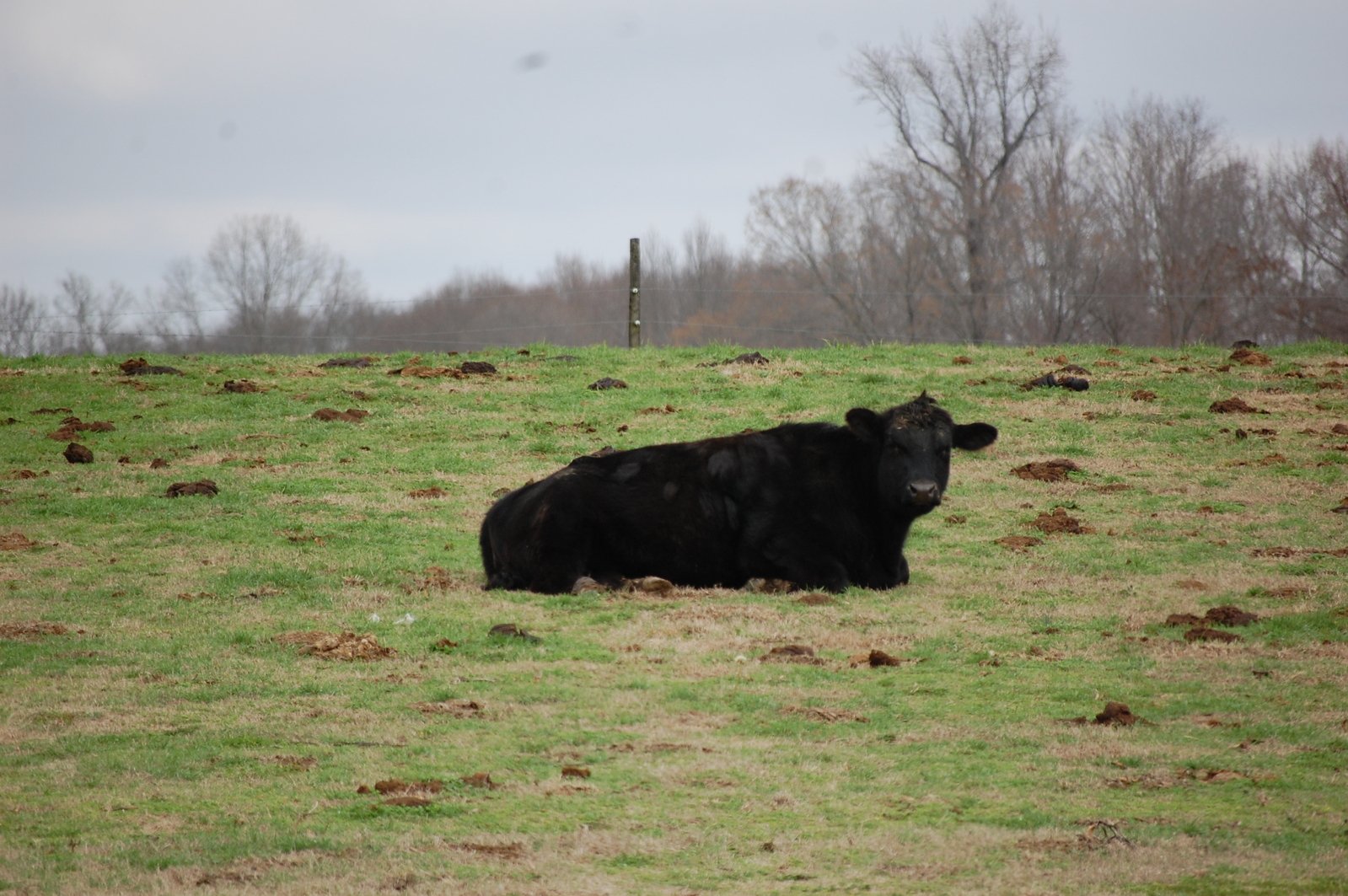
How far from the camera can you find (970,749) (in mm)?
7379

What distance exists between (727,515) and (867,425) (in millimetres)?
1604

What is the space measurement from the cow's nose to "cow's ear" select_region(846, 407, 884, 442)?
0.89 meters

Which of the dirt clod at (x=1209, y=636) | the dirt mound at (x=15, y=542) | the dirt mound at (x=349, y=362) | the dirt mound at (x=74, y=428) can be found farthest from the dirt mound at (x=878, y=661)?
the dirt mound at (x=349, y=362)

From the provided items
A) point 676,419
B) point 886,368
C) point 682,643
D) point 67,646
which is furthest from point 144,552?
point 886,368

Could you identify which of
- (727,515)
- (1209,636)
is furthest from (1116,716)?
(727,515)

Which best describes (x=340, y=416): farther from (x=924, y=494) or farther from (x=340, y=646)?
(x=340, y=646)

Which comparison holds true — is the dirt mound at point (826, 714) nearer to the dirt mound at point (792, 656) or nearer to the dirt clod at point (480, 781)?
the dirt mound at point (792, 656)

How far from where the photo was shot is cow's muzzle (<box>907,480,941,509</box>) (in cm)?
1184

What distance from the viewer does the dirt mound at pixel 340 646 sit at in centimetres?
948

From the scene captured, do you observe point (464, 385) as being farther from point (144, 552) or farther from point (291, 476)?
point (144, 552)

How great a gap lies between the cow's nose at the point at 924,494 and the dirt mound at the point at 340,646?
15.2 ft

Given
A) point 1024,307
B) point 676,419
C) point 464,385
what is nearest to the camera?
point 676,419

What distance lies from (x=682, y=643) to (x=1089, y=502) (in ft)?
26.2

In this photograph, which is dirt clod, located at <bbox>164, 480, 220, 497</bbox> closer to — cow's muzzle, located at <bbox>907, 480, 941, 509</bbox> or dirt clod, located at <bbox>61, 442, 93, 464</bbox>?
dirt clod, located at <bbox>61, 442, 93, 464</bbox>
